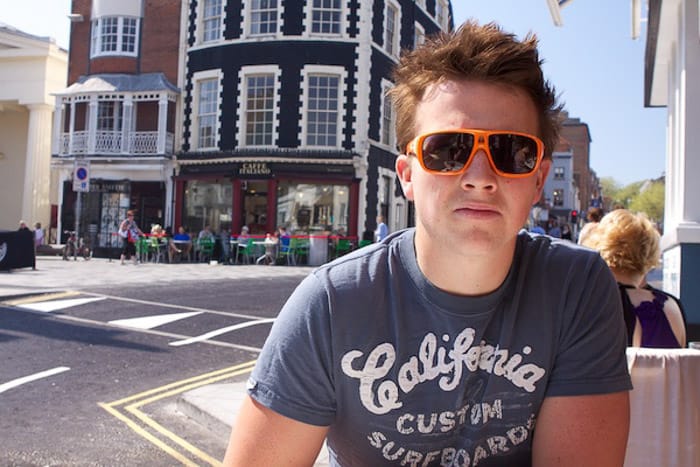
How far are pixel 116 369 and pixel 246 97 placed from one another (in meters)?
20.0

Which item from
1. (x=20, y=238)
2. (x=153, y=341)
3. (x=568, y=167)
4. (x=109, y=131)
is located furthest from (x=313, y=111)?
(x=568, y=167)

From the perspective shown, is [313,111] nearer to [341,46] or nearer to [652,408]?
[341,46]

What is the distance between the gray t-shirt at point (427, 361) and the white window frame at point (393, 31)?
82.2 ft

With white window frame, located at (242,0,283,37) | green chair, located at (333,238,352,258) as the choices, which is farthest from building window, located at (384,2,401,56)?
green chair, located at (333,238,352,258)

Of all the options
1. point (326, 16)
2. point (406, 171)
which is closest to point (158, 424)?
point (406, 171)

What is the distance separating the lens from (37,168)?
3294cm

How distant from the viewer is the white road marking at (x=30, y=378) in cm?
516

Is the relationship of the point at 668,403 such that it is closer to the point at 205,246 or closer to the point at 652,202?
the point at 205,246

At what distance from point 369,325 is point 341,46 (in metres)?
23.6

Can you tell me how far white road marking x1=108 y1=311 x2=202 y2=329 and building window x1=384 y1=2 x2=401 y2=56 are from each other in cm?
1939

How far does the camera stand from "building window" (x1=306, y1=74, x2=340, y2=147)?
2377 centimetres

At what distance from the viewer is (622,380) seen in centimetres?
148

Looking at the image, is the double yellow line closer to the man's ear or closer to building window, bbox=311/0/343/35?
the man's ear

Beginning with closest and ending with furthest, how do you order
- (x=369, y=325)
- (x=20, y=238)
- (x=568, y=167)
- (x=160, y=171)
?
(x=369, y=325), (x=20, y=238), (x=160, y=171), (x=568, y=167)
